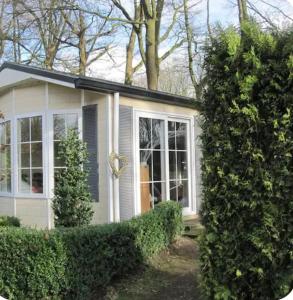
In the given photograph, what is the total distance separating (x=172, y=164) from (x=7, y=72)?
4122 millimetres

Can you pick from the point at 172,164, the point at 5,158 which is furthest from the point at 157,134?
the point at 5,158

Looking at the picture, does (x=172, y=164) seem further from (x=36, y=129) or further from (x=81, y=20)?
(x=81, y=20)

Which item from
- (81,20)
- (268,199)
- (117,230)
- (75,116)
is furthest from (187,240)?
(81,20)

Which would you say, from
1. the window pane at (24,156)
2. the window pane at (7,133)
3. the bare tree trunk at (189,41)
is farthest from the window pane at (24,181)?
the bare tree trunk at (189,41)

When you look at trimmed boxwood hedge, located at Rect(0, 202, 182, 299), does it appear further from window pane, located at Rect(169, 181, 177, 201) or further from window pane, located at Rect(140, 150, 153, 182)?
window pane, located at Rect(169, 181, 177, 201)

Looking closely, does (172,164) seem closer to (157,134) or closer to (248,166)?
(157,134)

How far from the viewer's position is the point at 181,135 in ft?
35.3

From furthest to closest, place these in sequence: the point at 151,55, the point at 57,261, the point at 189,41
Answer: the point at 189,41, the point at 151,55, the point at 57,261

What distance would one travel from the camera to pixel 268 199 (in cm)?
372

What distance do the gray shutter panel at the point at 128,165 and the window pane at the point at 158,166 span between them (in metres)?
0.86

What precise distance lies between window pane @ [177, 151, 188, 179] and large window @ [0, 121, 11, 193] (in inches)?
151

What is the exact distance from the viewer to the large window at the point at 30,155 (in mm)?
9516

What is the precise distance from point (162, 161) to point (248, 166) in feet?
20.6

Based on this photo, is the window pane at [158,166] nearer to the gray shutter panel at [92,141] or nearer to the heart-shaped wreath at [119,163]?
the heart-shaped wreath at [119,163]
